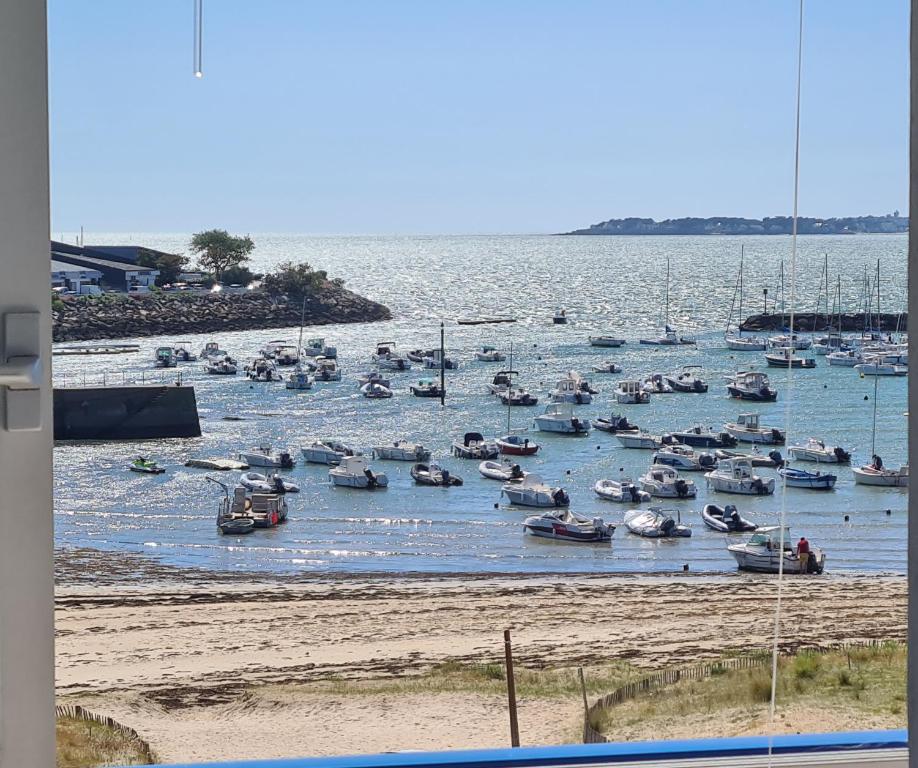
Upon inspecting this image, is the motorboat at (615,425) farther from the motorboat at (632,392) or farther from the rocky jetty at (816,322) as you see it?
the rocky jetty at (816,322)

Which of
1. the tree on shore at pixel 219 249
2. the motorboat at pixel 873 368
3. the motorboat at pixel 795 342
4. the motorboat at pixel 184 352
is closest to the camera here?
the motorboat at pixel 184 352

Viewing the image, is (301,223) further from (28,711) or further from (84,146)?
(28,711)

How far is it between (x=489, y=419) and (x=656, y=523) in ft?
4.08

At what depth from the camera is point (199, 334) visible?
4730mm

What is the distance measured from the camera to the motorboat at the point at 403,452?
19.9 ft

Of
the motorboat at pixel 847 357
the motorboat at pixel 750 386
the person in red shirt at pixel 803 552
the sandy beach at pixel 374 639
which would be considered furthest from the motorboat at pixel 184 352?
the person in red shirt at pixel 803 552

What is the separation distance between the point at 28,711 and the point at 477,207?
5.32m

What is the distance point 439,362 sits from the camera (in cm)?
596

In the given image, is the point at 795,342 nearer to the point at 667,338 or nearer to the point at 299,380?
the point at 667,338

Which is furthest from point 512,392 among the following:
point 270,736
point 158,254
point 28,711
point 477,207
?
point 28,711

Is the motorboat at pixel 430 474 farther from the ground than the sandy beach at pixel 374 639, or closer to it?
Result: farther from the ground

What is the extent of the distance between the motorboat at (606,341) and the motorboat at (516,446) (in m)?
0.67

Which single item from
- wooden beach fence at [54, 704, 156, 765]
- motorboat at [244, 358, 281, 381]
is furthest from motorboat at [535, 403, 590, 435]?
wooden beach fence at [54, 704, 156, 765]

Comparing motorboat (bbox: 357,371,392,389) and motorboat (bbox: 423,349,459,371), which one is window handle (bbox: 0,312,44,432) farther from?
motorboat (bbox: 423,349,459,371)
